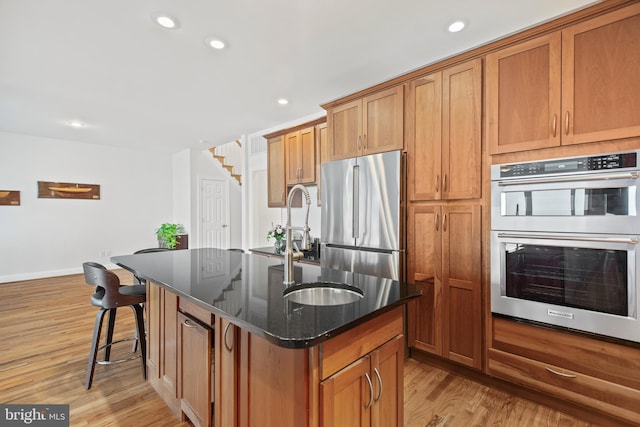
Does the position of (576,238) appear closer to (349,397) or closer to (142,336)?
(349,397)

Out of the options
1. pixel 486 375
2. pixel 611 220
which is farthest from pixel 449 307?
pixel 611 220

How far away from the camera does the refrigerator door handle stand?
272cm

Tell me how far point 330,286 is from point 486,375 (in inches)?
62.6

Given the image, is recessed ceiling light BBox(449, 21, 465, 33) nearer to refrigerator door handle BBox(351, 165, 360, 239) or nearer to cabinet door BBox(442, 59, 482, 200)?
cabinet door BBox(442, 59, 482, 200)

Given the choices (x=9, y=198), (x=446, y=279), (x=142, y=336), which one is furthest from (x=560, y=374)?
(x=9, y=198)

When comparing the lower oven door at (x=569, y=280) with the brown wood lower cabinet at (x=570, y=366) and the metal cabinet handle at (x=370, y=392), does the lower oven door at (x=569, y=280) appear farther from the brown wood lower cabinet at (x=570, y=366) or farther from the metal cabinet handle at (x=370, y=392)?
the metal cabinet handle at (x=370, y=392)

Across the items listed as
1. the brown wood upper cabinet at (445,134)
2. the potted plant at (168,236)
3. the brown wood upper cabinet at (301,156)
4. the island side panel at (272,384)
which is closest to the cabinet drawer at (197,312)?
the island side panel at (272,384)

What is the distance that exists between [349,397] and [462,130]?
2.01m

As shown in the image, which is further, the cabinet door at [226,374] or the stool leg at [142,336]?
the stool leg at [142,336]

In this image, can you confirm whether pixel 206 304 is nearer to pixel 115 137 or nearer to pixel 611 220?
pixel 611 220

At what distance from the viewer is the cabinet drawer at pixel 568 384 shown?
1.62 meters

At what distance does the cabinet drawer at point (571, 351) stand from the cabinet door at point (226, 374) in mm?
1820

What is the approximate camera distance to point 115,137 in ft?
17.9

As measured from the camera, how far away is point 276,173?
4.15 meters
